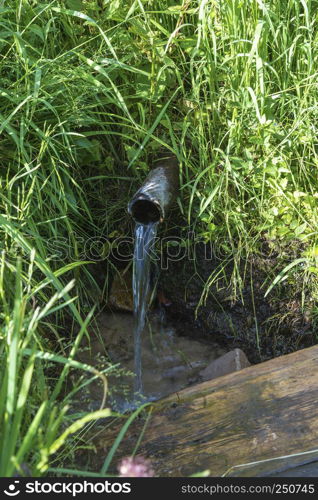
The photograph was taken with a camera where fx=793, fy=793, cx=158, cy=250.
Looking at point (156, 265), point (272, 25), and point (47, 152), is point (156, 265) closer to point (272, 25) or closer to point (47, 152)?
point (47, 152)

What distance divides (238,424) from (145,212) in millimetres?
1103

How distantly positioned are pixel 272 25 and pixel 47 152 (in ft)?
3.38

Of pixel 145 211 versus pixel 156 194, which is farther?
pixel 145 211

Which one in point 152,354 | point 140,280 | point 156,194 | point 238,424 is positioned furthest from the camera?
point 152,354

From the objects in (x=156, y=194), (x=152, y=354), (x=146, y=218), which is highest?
(x=156, y=194)

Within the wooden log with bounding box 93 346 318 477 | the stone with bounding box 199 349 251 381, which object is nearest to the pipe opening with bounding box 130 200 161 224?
the stone with bounding box 199 349 251 381

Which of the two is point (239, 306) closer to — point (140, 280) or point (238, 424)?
point (140, 280)

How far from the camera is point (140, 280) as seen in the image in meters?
3.47

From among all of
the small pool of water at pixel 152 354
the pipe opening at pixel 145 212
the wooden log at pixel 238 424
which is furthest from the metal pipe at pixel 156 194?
the wooden log at pixel 238 424

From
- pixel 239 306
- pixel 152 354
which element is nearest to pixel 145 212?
pixel 239 306

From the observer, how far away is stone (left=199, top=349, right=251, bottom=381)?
3254 millimetres

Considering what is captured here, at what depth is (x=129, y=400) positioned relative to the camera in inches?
129

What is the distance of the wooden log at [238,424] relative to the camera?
7.79 feet

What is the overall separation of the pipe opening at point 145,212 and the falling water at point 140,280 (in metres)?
0.02
